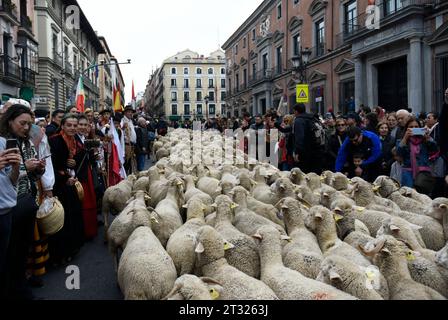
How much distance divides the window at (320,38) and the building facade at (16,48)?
1892cm

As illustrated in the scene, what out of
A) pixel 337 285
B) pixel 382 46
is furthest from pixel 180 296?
pixel 382 46

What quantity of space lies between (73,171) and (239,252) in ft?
9.70

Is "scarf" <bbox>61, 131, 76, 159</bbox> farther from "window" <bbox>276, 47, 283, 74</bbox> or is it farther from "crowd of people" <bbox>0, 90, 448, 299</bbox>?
"window" <bbox>276, 47, 283, 74</bbox>

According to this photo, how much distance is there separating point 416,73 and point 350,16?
29.7ft

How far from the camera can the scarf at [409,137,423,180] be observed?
618cm

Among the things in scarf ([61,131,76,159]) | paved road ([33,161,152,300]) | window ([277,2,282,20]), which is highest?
window ([277,2,282,20])

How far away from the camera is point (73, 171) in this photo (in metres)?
5.66

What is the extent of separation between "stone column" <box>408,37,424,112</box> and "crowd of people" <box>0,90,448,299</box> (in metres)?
8.93

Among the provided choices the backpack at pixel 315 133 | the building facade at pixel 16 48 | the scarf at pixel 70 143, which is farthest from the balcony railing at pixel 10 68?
the backpack at pixel 315 133

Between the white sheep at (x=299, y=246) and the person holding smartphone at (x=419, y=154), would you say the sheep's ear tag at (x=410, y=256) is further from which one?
the person holding smartphone at (x=419, y=154)

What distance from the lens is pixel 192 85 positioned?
9756 cm

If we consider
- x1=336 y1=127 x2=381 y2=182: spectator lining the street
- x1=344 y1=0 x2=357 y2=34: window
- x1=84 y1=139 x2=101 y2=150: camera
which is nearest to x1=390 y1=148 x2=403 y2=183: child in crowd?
x1=336 y1=127 x2=381 y2=182: spectator lining the street
